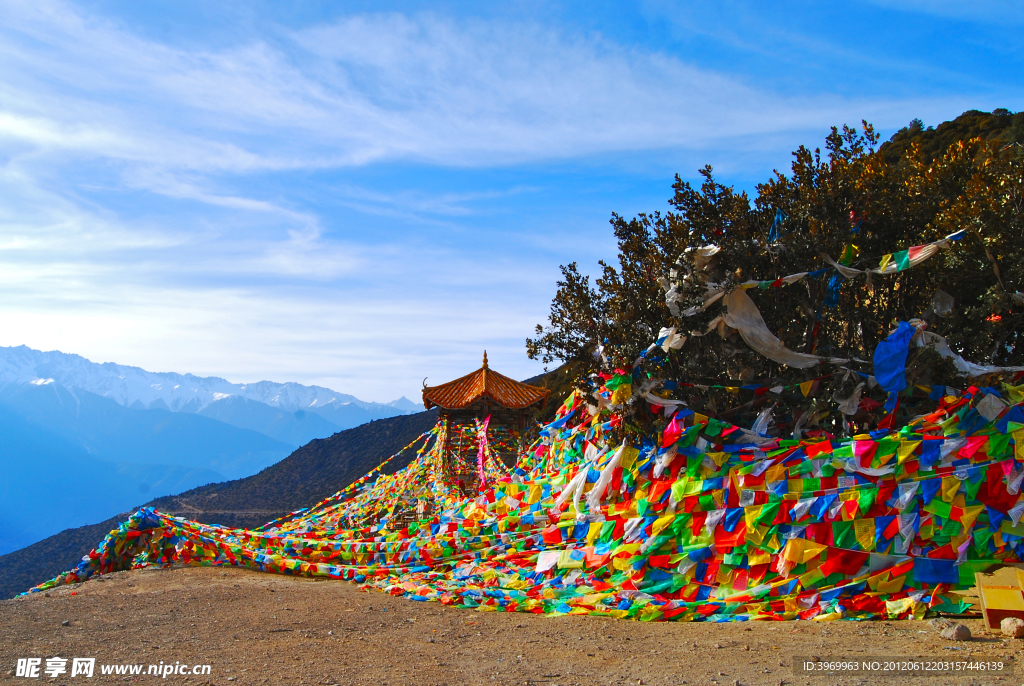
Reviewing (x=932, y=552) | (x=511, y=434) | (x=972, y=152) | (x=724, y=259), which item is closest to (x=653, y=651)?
(x=932, y=552)

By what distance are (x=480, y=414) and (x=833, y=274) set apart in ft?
44.9

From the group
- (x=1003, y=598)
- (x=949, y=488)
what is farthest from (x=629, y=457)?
(x=1003, y=598)

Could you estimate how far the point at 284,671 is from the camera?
551cm

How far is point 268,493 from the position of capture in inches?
2175

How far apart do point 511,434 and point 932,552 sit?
14.6m

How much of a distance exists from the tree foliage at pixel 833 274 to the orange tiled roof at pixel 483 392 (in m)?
10.9

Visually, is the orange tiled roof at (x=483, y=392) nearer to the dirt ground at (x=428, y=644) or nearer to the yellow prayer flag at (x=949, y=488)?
the dirt ground at (x=428, y=644)

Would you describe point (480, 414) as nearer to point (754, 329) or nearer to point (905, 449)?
point (754, 329)

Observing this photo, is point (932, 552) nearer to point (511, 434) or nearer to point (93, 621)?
point (93, 621)

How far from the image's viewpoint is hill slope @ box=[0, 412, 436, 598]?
48375 millimetres

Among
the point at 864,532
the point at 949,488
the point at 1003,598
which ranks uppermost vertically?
the point at 949,488

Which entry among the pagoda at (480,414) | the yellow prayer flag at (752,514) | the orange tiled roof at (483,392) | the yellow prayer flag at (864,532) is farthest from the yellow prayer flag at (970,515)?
the orange tiled roof at (483,392)

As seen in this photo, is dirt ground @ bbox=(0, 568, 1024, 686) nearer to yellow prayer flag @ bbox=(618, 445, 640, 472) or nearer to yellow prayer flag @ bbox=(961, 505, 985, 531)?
yellow prayer flag @ bbox=(961, 505, 985, 531)

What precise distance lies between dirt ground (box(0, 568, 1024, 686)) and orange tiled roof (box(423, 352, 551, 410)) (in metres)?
12.5
